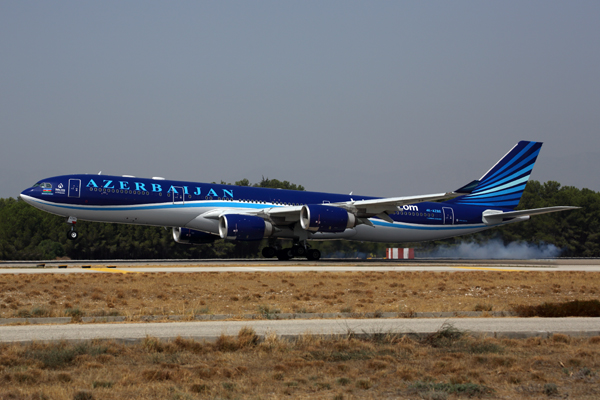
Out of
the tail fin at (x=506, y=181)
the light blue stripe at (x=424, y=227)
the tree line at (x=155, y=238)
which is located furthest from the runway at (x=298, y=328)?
the tree line at (x=155, y=238)

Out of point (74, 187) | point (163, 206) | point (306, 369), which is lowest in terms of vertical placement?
point (306, 369)

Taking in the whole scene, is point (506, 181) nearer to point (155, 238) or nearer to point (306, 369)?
point (155, 238)

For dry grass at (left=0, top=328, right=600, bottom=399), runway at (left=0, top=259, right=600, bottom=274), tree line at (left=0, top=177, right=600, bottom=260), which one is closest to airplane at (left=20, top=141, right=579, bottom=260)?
runway at (left=0, top=259, right=600, bottom=274)

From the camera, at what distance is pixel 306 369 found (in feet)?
26.6

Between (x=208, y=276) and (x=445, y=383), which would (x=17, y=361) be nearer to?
(x=445, y=383)

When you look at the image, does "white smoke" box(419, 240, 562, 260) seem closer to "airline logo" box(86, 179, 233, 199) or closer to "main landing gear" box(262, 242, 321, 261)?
"main landing gear" box(262, 242, 321, 261)

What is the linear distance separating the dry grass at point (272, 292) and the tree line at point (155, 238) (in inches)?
1159

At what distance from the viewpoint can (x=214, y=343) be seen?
9430 millimetres

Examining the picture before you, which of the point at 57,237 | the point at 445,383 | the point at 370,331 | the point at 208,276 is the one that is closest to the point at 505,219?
the point at 208,276

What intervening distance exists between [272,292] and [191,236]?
1987 centimetres

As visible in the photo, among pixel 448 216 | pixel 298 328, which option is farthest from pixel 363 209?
pixel 298 328

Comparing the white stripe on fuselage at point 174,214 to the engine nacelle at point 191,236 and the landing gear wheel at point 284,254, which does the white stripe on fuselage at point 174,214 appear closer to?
the landing gear wheel at point 284,254

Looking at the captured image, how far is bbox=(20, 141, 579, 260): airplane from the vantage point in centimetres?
3316

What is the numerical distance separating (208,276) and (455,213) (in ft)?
82.3
